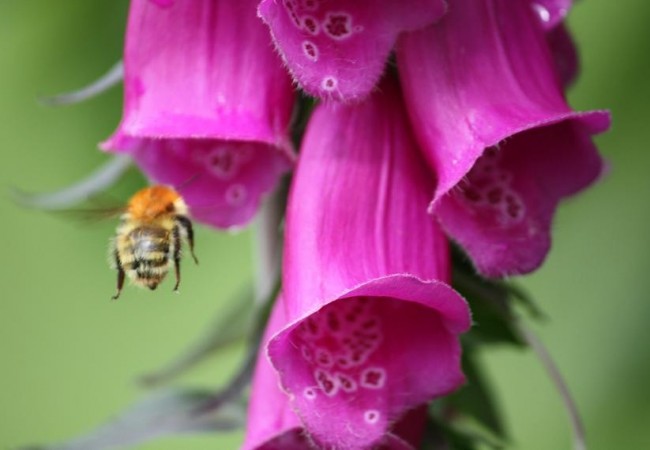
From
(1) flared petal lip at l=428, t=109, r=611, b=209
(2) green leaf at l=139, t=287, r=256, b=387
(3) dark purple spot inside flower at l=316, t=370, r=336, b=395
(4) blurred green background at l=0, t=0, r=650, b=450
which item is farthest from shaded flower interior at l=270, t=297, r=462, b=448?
(4) blurred green background at l=0, t=0, r=650, b=450

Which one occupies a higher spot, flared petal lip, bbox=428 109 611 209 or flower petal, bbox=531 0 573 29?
flower petal, bbox=531 0 573 29

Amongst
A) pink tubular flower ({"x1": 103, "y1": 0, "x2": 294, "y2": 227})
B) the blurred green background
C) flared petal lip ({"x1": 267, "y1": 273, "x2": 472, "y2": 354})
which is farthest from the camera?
the blurred green background

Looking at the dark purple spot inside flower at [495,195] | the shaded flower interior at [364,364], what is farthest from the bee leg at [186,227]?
the dark purple spot inside flower at [495,195]

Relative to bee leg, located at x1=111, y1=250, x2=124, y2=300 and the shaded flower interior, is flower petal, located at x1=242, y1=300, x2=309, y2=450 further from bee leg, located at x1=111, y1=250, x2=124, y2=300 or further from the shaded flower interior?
bee leg, located at x1=111, y1=250, x2=124, y2=300

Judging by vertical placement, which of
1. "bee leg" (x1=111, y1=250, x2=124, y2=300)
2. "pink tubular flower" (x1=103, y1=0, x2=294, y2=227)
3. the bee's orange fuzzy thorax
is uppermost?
"pink tubular flower" (x1=103, y1=0, x2=294, y2=227)

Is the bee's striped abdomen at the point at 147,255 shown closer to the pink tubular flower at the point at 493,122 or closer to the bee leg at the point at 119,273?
the bee leg at the point at 119,273

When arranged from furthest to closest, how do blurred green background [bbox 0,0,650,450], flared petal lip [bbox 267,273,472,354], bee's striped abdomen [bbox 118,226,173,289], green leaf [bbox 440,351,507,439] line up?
blurred green background [bbox 0,0,650,450] < green leaf [bbox 440,351,507,439] < bee's striped abdomen [bbox 118,226,173,289] < flared petal lip [bbox 267,273,472,354]

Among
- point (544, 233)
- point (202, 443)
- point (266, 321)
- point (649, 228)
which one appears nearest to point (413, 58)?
point (544, 233)

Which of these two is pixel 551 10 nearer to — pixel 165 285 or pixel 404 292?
pixel 404 292
